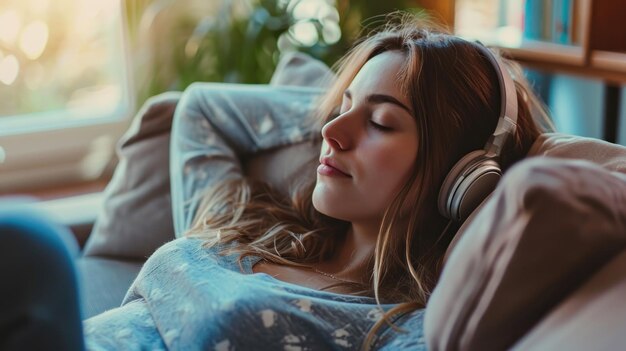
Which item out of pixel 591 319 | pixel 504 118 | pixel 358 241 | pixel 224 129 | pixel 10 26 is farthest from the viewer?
pixel 10 26

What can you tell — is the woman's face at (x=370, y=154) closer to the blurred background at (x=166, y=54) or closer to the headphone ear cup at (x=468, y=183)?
the headphone ear cup at (x=468, y=183)

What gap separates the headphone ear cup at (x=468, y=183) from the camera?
103 cm

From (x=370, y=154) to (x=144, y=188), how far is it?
0.69 metres

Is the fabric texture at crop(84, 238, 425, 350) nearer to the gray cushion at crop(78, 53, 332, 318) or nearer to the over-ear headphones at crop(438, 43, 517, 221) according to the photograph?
the over-ear headphones at crop(438, 43, 517, 221)

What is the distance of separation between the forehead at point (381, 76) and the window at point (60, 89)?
5.83 ft

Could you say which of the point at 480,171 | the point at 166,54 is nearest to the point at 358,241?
the point at 480,171

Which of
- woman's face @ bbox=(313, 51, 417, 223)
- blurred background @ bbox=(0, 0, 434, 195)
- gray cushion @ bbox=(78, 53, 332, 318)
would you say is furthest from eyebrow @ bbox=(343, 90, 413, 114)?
blurred background @ bbox=(0, 0, 434, 195)

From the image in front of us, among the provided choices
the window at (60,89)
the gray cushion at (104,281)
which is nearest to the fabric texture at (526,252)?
the gray cushion at (104,281)

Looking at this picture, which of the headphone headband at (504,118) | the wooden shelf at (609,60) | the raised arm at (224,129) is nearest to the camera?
the headphone headband at (504,118)

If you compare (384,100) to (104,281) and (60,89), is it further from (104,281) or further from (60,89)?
(60,89)

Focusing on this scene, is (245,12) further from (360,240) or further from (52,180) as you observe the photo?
(360,240)

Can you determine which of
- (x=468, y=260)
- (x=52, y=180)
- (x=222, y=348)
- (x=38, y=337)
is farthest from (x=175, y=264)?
(x=52, y=180)

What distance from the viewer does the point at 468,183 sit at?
3.38 feet

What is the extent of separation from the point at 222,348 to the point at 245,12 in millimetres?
1799
